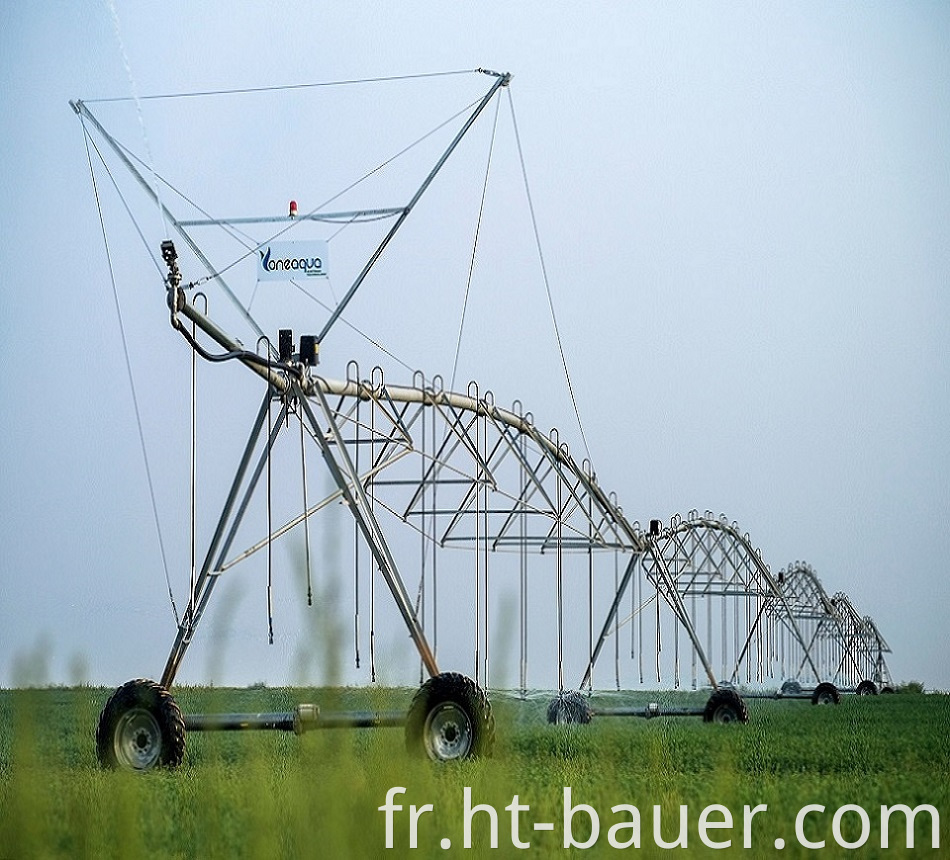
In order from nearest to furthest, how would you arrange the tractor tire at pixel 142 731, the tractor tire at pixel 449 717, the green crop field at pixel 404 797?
the green crop field at pixel 404 797
the tractor tire at pixel 142 731
the tractor tire at pixel 449 717

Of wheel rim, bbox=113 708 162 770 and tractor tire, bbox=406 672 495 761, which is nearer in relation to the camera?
wheel rim, bbox=113 708 162 770

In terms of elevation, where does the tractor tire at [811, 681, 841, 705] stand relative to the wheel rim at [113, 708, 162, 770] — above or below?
above

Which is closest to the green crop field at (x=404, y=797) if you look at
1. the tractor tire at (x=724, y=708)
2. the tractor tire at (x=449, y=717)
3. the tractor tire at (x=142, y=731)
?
the tractor tire at (x=142, y=731)

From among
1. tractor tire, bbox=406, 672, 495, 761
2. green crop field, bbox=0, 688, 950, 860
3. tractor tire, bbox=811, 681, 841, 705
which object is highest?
tractor tire, bbox=811, 681, 841, 705

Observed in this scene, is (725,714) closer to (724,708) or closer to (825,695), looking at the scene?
(724,708)

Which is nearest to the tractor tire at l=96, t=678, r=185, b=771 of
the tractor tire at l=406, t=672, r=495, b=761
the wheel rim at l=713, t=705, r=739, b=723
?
the tractor tire at l=406, t=672, r=495, b=761

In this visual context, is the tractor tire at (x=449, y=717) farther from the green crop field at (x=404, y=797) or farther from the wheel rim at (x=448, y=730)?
the green crop field at (x=404, y=797)

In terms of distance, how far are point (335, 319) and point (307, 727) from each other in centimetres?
1135

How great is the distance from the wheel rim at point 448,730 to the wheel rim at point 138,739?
2196 millimetres

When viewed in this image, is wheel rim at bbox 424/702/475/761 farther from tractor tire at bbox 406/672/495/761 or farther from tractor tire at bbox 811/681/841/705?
tractor tire at bbox 811/681/841/705

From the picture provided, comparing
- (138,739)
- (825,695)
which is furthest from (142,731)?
(825,695)

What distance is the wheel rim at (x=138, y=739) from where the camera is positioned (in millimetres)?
14305

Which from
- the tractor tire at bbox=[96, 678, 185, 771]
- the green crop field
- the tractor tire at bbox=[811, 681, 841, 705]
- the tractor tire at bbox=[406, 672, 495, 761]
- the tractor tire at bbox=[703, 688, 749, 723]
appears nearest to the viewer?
the green crop field

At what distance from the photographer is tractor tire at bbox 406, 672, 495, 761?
Result: 47.8 ft
